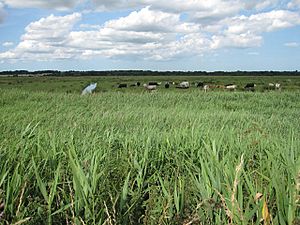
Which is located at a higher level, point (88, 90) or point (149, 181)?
point (149, 181)

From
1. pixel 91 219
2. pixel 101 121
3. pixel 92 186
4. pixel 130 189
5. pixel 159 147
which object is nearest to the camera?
pixel 91 219

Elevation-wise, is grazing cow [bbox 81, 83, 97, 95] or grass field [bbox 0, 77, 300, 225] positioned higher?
grass field [bbox 0, 77, 300, 225]

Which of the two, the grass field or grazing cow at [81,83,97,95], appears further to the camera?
grazing cow at [81,83,97,95]

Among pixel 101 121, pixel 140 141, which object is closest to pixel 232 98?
pixel 101 121

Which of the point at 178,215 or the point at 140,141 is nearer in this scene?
the point at 178,215

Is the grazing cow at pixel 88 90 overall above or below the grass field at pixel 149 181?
below

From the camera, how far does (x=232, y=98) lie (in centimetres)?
1484

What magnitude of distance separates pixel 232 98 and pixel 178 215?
42.2 ft

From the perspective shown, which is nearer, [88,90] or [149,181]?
[149,181]

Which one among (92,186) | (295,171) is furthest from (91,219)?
(295,171)

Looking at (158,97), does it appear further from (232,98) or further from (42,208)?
(42,208)

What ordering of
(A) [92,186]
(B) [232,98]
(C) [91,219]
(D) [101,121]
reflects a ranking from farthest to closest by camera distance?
1. (B) [232,98]
2. (D) [101,121]
3. (A) [92,186]
4. (C) [91,219]

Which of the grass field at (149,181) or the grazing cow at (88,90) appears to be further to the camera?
the grazing cow at (88,90)

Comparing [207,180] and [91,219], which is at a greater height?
[207,180]
